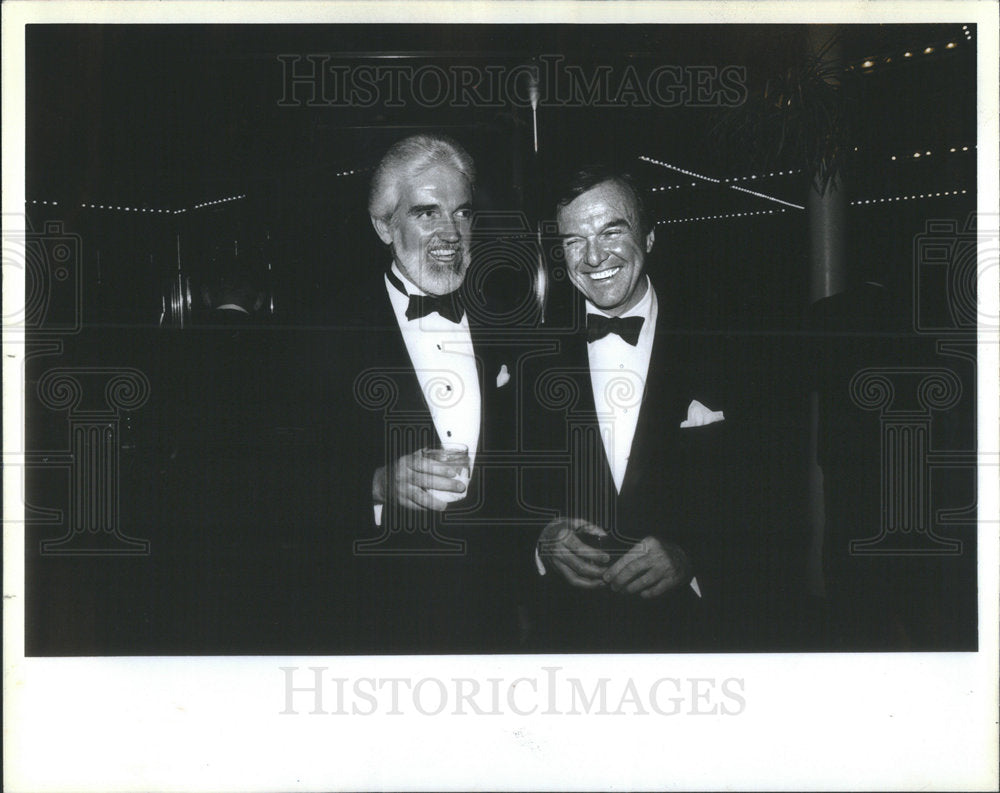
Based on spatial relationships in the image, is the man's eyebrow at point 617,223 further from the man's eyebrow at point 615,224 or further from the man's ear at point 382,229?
the man's ear at point 382,229

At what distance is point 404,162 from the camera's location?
2.39m

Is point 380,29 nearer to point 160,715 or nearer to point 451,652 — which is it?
point 451,652

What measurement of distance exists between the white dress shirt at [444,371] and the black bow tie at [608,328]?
322 millimetres

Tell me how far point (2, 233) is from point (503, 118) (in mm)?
1333

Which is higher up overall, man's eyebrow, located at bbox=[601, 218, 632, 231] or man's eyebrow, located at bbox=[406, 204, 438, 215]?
man's eyebrow, located at bbox=[406, 204, 438, 215]

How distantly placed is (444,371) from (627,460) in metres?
0.53

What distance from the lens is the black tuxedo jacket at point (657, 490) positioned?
2416 mm

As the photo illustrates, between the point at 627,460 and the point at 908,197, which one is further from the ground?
the point at 908,197

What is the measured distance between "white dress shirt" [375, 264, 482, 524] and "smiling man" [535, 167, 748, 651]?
19 centimetres

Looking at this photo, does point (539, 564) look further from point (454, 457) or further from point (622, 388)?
point (622, 388)

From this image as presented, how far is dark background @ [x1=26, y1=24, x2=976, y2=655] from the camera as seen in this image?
2.39 meters

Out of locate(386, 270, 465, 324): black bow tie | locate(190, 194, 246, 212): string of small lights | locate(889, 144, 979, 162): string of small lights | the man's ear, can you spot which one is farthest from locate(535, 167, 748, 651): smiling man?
locate(190, 194, 246, 212): string of small lights

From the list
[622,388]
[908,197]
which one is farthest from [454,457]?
[908,197]

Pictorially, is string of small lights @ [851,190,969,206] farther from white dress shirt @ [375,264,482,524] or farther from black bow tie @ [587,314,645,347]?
white dress shirt @ [375,264,482,524]
